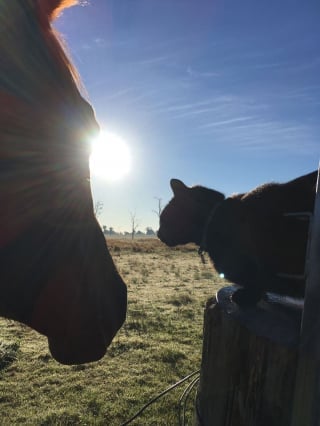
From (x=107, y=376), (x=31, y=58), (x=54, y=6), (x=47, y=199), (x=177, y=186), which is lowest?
(x=107, y=376)

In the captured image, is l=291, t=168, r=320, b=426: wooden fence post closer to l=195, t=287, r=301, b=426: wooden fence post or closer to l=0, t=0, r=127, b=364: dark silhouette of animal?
l=195, t=287, r=301, b=426: wooden fence post

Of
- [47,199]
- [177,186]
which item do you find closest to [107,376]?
[177,186]

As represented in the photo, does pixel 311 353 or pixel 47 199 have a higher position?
pixel 47 199

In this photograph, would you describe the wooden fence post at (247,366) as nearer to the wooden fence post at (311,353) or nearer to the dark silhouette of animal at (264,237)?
the wooden fence post at (311,353)

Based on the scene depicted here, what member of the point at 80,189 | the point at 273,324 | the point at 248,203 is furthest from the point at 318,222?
the point at 248,203

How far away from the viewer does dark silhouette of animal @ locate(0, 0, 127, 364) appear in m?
0.79

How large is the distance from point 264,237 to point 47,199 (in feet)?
4.79

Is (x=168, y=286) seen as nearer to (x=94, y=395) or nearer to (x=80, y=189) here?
(x=94, y=395)

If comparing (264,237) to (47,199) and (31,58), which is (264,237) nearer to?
(47,199)

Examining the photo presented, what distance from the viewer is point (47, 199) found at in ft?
2.84

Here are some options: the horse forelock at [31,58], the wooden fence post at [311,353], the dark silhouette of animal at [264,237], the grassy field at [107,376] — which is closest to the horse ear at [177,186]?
the dark silhouette of animal at [264,237]

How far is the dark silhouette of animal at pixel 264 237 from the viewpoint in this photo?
1879 millimetres

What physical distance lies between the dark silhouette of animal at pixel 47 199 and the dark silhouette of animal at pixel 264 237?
0.75 metres

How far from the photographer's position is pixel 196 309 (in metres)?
7.79
